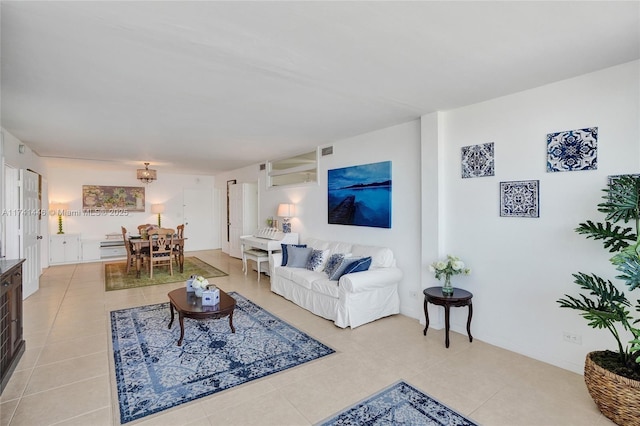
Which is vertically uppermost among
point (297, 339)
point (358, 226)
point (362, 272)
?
point (358, 226)

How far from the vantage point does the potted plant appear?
6.64ft

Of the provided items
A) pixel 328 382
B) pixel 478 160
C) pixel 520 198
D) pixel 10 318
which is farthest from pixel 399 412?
pixel 10 318

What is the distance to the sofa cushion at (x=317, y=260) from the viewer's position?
4.86 metres

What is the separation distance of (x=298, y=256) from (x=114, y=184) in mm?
6873

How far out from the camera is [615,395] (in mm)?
2070

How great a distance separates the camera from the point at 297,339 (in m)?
3.46

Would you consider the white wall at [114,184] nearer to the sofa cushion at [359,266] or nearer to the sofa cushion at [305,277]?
the sofa cushion at [305,277]

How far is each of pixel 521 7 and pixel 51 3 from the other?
8.57 feet

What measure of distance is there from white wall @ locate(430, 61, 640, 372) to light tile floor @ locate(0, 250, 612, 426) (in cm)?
32

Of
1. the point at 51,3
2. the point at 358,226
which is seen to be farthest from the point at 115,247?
the point at 51,3

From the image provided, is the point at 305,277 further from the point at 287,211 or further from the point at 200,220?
the point at 200,220

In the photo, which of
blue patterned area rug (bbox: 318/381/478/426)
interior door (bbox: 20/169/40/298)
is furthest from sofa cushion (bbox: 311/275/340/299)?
interior door (bbox: 20/169/40/298)

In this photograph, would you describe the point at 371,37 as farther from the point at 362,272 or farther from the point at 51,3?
the point at 362,272

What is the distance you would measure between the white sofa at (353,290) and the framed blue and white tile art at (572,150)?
2168 millimetres
